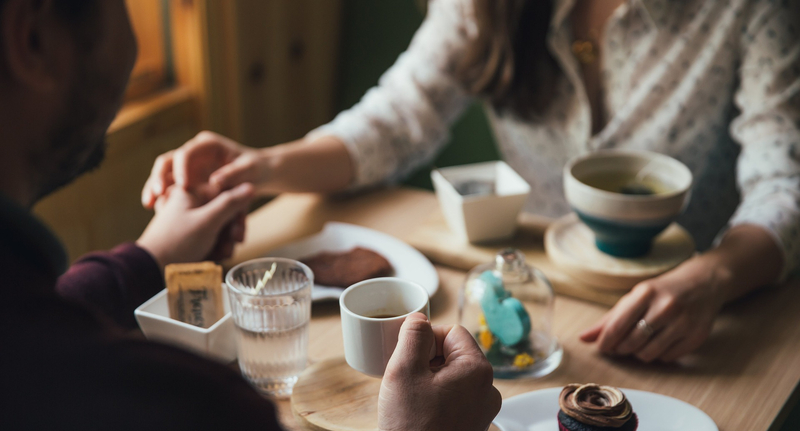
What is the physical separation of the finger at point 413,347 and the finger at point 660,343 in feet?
1.16

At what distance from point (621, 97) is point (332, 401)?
0.91 meters

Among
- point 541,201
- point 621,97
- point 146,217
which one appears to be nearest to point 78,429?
point 621,97

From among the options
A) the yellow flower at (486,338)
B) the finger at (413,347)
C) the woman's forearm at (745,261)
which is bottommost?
the yellow flower at (486,338)

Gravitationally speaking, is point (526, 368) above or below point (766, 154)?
below

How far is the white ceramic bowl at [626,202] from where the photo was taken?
101cm

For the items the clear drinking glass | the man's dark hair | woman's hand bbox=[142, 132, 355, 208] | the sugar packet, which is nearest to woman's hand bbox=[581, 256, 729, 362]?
the clear drinking glass

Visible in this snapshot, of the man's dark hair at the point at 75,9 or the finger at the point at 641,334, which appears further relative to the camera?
the finger at the point at 641,334

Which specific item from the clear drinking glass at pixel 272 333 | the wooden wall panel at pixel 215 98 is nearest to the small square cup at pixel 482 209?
the clear drinking glass at pixel 272 333

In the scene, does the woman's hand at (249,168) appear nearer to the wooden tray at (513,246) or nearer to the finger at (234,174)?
the finger at (234,174)

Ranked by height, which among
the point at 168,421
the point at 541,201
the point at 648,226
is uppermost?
the point at 168,421

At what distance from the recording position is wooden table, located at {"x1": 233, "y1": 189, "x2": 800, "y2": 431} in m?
0.84

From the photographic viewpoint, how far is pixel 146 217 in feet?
6.80

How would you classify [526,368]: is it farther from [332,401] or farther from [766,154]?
[766,154]

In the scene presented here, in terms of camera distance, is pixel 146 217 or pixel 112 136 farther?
pixel 146 217
